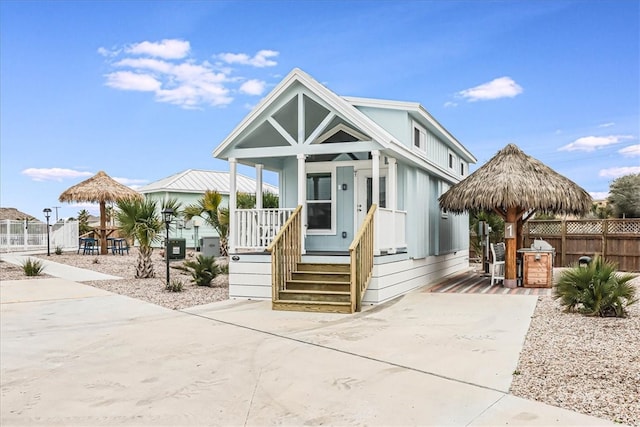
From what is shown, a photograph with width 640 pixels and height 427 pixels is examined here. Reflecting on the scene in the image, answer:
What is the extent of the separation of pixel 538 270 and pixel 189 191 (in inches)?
851

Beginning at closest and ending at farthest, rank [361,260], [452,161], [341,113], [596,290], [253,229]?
[596,290] < [361,260] < [341,113] < [253,229] < [452,161]

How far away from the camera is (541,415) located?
169 inches

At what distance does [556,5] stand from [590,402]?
1252 cm

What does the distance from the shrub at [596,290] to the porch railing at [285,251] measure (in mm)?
4924

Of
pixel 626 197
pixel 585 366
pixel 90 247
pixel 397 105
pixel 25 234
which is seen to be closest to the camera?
pixel 585 366

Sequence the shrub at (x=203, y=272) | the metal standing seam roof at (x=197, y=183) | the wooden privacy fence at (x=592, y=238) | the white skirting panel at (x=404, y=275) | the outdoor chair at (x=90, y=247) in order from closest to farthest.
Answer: the white skirting panel at (x=404, y=275)
the shrub at (x=203, y=272)
the wooden privacy fence at (x=592, y=238)
the outdoor chair at (x=90, y=247)
the metal standing seam roof at (x=197, y=183)

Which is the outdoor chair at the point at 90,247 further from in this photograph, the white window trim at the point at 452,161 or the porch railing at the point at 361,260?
the porch railing at the point at 361,260

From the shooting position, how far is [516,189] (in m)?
12.6

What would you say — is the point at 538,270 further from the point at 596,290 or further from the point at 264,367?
the point at 264,367

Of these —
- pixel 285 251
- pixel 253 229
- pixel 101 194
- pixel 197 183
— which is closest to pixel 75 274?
pixel 253 229

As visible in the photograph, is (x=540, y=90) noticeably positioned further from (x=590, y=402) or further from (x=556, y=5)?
(x=590, y=402)

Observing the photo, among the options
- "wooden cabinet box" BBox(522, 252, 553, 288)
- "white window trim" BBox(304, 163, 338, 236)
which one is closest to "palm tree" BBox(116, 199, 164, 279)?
"white window trim" BBox(304, 163, 338, 236)

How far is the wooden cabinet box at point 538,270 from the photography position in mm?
13234

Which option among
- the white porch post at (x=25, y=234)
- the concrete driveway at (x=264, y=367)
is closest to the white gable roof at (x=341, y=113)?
the concrete driveway at (x=264, y=367)
